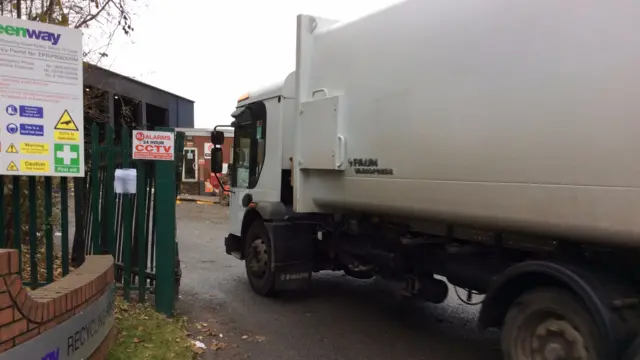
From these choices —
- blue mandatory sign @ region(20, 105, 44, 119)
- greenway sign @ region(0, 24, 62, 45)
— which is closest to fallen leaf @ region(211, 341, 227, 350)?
blue mandatory sign @ region(20, 105, 44, 119)

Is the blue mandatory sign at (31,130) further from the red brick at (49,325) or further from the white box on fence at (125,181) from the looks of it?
the red brick at (49,325)

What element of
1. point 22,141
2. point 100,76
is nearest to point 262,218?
point 22,141

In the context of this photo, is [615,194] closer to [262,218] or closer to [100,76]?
[262,218]

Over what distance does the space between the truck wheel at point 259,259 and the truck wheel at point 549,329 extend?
3.40 meters

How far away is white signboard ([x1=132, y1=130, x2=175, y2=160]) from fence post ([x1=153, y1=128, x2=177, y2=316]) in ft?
0.26

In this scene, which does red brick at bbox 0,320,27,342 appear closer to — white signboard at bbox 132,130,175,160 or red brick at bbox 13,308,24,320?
red brick at bbox 13,308,24,320

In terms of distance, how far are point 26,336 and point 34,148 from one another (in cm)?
197

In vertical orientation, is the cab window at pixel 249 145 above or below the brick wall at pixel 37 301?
above

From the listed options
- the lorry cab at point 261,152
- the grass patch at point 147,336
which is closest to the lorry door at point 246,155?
the lorry cab at point 261,152

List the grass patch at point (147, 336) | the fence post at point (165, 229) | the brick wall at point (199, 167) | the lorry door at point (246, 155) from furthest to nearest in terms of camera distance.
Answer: the brick wall at point (199, 167) < the lorry door at point (246, 155) < the fence post at point (165, 229) < the grass patch at point (147, 336)

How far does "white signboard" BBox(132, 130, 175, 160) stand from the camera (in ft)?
16.1

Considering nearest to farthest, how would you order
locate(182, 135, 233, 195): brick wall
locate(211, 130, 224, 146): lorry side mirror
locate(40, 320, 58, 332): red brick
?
locate(40, 320, 58, 332): red brick → locate(211, 130, 224, 146): lorry side mirror → locate(182, 135, 233, 195): brick wall

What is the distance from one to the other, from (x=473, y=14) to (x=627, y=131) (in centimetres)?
139

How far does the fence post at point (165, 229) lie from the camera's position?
5082 millimetres
